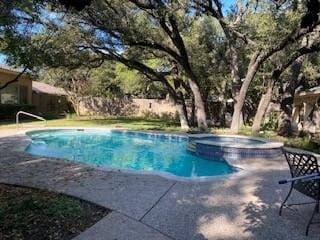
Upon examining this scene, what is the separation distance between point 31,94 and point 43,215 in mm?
23926

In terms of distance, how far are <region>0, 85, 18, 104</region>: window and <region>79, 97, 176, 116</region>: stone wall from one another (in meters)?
7.52

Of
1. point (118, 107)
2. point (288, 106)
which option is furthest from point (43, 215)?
point (118, 107)

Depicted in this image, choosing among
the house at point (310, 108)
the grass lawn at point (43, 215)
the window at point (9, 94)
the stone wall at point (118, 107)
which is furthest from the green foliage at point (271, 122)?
the grass lawn at point (43, 215)

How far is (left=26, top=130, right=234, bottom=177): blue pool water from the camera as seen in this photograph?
36.5 ft

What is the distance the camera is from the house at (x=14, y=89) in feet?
76.0

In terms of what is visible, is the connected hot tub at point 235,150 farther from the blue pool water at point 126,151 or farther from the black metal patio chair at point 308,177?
the black metal patio chair at point 308,177

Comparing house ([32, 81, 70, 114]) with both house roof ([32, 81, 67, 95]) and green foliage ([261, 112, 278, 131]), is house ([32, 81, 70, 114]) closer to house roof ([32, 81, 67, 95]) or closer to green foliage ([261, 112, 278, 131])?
house roof ([32, 81, 67, 95])

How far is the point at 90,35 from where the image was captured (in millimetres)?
17109

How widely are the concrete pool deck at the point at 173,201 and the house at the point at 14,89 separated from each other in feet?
52.3

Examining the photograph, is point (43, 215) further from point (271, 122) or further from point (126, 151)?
point (271, 122)

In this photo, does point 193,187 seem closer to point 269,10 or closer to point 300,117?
point 269,10

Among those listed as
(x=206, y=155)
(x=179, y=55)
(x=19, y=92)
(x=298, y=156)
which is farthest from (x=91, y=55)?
(x=298, y=156)

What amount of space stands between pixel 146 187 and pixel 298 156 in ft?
8.74

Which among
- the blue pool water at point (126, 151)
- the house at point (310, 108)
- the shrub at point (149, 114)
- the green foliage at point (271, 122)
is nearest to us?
the blue pool water at point (126, 151)
